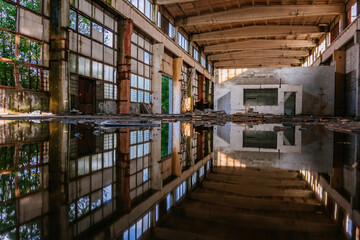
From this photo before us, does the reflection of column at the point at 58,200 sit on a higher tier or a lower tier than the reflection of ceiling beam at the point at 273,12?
lower

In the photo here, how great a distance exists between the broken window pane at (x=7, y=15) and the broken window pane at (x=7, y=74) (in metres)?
1.25

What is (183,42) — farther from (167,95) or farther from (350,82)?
(350,82)

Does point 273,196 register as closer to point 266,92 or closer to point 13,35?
point 13,35

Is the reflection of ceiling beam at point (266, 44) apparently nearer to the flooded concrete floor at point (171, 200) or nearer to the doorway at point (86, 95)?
the doorway at point (86, 95)

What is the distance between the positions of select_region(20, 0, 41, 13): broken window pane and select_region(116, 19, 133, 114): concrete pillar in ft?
15.4

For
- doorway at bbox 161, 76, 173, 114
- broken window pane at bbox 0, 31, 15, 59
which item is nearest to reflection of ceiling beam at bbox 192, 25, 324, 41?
doorway at bbox 161, 76, 173, 114

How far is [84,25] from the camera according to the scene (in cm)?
1134

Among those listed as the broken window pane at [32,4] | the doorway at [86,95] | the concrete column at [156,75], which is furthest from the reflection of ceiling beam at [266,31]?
the broken window pane at [32,4]

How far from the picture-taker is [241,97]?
2000 centimetres

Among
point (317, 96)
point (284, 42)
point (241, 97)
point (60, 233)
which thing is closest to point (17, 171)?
point (60, 233)

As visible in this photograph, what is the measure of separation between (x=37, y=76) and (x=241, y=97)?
47.1 ft

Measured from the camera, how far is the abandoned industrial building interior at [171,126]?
3.31 ft

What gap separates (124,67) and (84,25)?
2939 millimetres

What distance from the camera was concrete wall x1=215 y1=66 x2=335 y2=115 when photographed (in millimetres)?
19984
